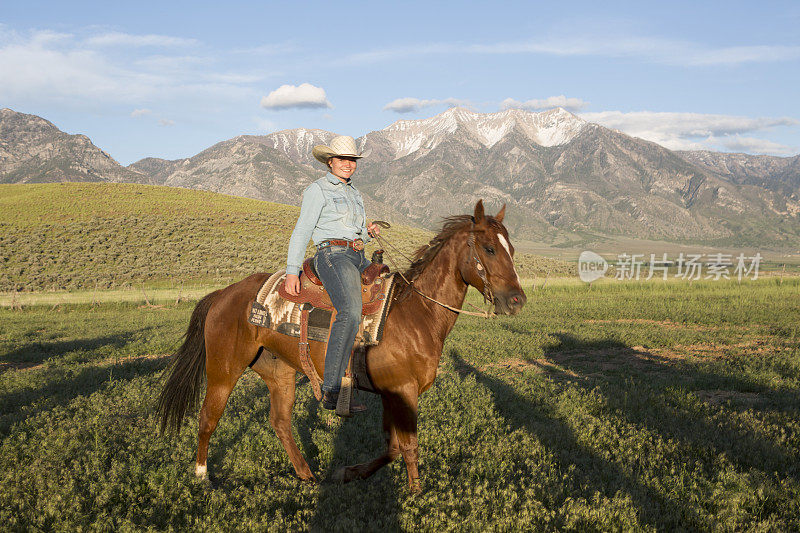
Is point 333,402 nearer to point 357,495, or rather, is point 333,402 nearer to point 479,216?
point 357,495

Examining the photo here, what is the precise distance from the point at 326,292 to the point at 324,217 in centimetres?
87

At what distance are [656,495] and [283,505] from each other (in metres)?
4.19

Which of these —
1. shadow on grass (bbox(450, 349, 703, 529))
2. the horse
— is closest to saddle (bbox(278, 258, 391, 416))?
the horse

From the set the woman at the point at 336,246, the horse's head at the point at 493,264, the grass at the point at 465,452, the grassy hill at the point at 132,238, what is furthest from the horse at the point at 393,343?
the grassy hill at the point at 132,238

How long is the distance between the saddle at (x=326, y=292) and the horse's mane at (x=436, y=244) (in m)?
0.33

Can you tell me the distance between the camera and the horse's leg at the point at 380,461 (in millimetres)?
5383

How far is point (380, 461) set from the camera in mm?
5453

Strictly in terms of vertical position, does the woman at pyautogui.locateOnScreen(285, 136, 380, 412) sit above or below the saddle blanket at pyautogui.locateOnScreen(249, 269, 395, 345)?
above

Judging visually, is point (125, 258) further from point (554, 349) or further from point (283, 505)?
point (283, 505)

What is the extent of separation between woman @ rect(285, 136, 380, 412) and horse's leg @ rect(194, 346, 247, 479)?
139 centimetres

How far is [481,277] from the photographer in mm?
4895

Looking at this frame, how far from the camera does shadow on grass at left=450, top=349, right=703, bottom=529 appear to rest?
4703 millimetres

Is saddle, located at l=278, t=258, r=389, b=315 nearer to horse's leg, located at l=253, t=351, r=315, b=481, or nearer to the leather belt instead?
the leather belt

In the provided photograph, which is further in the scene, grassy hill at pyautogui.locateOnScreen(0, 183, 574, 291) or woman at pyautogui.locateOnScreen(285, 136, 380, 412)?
grassy hill at pyautogui.locateOnScreen(0, 183, 574, 291)
